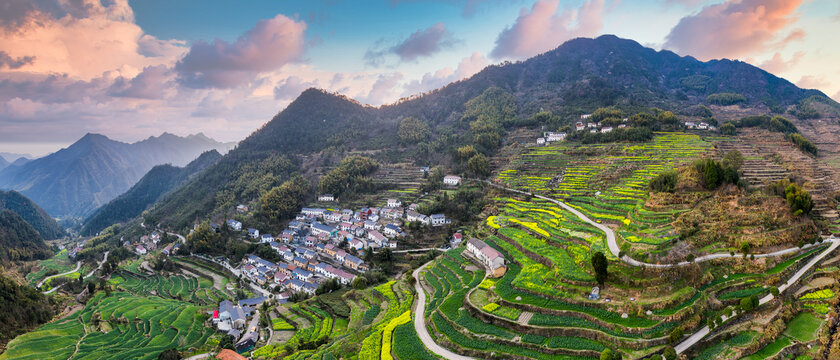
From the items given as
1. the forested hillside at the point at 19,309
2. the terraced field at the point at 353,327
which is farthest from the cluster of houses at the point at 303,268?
the forested hillside at the point at 19,309

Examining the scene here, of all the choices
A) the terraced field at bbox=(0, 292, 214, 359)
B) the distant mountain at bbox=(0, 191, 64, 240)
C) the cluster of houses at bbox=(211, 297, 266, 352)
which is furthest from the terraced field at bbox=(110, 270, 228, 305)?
the distant mountain at bbox=(0, 191, 64, 240)

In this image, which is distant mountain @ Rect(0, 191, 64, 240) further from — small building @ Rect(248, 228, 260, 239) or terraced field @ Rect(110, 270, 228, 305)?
small building @ Rect(248, 228, 260, 239)

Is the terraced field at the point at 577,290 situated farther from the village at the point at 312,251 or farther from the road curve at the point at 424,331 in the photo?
the village at the point at 312,251

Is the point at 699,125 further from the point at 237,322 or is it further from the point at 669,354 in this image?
the point at 237,322

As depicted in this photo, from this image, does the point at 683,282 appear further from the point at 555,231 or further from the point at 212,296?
the point at 212,296

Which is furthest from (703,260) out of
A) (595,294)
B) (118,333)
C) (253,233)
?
(253,233)

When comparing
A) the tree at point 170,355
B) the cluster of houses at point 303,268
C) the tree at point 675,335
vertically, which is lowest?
the tree at point 170,355
